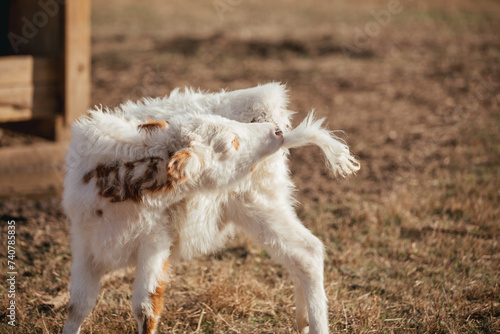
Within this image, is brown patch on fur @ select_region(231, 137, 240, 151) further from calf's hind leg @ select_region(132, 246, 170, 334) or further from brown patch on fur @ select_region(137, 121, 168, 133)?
calf's hind leg @ select_region(132, 246, 170, 334)

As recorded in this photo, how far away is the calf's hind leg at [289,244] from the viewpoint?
3314 mm

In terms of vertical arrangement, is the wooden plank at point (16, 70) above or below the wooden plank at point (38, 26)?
below

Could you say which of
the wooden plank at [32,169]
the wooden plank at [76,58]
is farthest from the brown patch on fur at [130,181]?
the wooden plank at [76,58]

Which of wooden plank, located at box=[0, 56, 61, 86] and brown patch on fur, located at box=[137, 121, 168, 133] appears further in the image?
wooden plank, located at box=[0, 56, 61, 86]

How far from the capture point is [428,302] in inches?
150

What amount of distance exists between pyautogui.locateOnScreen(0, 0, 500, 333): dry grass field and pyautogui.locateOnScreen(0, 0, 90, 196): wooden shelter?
0.80 m

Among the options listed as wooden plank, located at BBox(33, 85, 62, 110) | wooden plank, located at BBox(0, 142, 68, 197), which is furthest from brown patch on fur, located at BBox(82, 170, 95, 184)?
wooden plank, located at BBox(33, 85, 62, 110)
